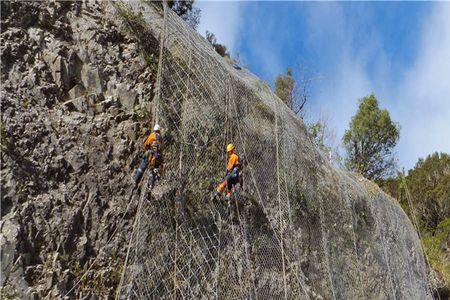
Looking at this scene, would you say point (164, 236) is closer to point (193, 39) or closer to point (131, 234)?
point (131, 234)

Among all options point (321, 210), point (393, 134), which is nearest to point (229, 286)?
point (321, 210)

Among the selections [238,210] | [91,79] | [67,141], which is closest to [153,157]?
[67,141]

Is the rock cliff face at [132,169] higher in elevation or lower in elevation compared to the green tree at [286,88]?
lower

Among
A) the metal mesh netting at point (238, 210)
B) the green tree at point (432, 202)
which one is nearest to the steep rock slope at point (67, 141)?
the metal mesh netting at point (238, 210)

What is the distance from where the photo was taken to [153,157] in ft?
20.6

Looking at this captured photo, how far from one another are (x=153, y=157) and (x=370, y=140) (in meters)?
14.9

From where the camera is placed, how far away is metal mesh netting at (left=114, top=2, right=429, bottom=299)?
20.4 feet

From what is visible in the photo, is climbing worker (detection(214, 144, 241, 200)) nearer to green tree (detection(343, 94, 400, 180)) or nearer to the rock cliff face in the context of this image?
the rock cliff face

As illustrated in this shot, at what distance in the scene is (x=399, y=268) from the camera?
1119 centimetres

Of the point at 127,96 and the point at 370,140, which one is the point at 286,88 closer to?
the point at 370,140

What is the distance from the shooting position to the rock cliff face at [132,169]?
5.68 meters

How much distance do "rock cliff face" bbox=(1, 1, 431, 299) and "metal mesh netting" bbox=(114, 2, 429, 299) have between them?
2 centimetres

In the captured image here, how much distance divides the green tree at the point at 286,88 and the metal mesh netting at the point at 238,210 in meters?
7.81

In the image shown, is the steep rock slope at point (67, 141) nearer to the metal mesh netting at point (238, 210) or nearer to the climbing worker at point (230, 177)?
the metal mesh netting at point (238, 210)
